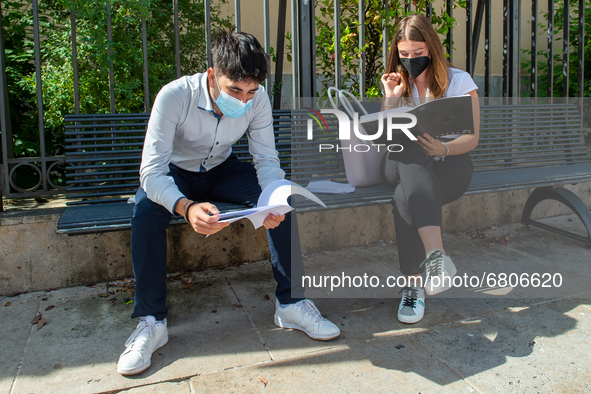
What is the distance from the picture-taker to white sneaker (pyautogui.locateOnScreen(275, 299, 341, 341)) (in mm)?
2375

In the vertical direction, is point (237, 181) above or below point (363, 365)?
above

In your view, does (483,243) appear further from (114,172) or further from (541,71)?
(541,71)

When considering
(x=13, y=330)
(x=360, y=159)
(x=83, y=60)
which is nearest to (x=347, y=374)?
(x=360, y=159)

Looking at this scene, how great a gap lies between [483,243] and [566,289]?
3.04 feet

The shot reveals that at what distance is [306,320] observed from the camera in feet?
7.97

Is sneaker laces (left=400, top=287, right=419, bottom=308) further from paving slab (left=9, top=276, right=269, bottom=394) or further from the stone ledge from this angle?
the stone ledge

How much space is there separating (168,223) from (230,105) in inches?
25.7

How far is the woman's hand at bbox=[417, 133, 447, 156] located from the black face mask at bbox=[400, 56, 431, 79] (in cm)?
47

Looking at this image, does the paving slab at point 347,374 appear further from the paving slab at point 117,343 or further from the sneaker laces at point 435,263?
the sneaker laces at point 435,263

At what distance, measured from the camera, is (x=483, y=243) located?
388cm

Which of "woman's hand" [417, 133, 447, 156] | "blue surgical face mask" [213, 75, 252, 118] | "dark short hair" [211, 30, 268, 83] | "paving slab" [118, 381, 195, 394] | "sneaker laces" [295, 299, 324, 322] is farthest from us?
"woman's hand" [417, 133, 447, 156]

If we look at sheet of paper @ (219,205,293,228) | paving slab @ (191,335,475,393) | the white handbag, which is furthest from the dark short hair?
paving slab @ (191,335,475,393)

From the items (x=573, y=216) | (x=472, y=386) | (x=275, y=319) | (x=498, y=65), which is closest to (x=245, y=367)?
(x=275, y=319)

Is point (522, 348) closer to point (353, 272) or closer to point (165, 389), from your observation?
point (353, 272)
